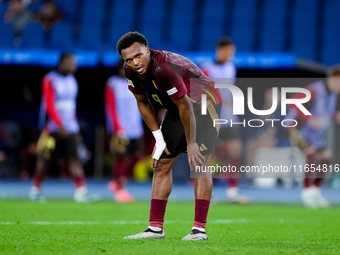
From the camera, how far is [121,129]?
8.97 meters

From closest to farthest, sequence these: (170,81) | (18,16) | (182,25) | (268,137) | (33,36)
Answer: (170,81) < (268,137) < (33,36) < (18,16) < (182,25)

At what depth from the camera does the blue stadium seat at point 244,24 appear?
53.2 feet

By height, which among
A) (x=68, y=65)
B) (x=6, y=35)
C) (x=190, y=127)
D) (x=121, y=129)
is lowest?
(x=190, y=127)

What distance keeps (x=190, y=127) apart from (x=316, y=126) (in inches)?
191

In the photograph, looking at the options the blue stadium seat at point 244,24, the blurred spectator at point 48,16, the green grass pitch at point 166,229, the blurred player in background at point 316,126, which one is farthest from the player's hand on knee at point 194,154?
the blurred spectator at point 48,16

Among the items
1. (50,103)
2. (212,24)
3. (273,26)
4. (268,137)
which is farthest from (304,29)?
(50,103)

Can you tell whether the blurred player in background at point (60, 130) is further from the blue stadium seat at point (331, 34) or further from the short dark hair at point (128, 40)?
the blue stadium seat at point (331, 34)

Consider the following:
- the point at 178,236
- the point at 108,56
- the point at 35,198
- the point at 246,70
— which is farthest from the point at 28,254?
the point at 246,70

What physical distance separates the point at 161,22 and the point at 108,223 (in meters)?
11.9

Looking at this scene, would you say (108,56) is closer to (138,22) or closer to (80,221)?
(138,22)

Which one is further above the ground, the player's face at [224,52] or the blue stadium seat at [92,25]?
the blue stadium seat at [92,25]

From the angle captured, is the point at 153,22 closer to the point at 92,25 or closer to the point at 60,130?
the point at 92,25

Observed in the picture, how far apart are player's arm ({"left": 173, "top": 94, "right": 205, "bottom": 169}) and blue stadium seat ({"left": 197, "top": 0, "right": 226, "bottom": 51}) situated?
12120mm

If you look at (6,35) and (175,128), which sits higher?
(6,35)
